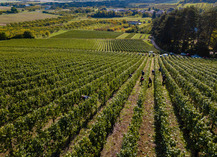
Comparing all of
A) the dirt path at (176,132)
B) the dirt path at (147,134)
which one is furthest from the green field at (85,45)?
the dirt path at (147,134)

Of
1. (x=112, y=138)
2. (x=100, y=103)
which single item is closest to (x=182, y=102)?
(x=112, y=138)

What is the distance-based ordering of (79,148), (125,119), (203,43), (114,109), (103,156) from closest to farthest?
(79,148)
(103,156)
(114,109)
(125,119)
(203,43)

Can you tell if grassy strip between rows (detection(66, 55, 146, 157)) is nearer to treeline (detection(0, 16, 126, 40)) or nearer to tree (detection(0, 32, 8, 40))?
tree (detection(0, 32, 8, 40))

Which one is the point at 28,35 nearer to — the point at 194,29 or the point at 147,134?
the point at 194,29

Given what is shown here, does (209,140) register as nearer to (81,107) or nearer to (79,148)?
(79,148)

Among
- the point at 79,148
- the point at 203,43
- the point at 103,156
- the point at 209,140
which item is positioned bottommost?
the point at 103,156

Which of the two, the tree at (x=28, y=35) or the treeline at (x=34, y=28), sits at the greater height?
the treeline at (x=34, y=28)

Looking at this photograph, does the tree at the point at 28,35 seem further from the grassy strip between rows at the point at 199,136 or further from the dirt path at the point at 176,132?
the grassy strip between rows at the point at 199,136

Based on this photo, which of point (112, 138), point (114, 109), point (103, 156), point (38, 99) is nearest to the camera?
point (103, 156)

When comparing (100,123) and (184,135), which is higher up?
(100,123)

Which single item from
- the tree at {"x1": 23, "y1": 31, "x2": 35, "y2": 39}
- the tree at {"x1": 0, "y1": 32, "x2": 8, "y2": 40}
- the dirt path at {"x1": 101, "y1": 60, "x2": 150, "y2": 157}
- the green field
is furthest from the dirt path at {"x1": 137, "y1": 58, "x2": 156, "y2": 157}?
the tree at {"x1": 23, "y1": 31, "x2": 35, "y2": 39}

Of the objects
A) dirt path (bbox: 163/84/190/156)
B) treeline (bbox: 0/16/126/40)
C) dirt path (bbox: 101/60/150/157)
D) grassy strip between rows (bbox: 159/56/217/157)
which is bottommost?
dirt path (bbox: 101/60/150/157)
